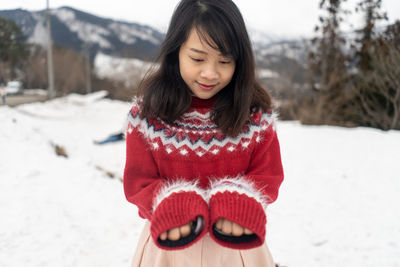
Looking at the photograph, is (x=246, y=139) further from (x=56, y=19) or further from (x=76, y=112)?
(x=56, y=19)

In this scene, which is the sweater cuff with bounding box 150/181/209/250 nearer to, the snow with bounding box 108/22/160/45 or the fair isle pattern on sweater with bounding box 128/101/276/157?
the fair isle pattern on sweater with bounding box 128/101/276/157

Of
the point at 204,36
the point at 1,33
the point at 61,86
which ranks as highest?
the point at 204,36

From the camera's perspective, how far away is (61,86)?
24.3 meters

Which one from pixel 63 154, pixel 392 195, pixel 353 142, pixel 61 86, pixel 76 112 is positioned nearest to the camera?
pixel 392 195

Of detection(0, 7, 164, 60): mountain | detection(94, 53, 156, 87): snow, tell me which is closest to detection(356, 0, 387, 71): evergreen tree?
detection(94, 53, 156, 87): snow

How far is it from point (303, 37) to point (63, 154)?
11.7 meters

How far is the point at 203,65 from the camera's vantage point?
3.43ft

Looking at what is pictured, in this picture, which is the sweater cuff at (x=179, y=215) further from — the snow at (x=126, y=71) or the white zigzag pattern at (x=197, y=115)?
the snow at (x=126, y=71)

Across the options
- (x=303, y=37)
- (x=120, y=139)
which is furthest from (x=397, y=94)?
(x=120, y=139)

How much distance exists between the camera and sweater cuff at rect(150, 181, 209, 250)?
84cm

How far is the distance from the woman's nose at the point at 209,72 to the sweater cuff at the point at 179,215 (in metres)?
0.45

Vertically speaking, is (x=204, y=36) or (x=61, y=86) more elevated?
(x=204, y=36)

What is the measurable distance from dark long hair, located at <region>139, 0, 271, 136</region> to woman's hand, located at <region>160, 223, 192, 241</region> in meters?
0.46

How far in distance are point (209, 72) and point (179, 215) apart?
1.78 feet
